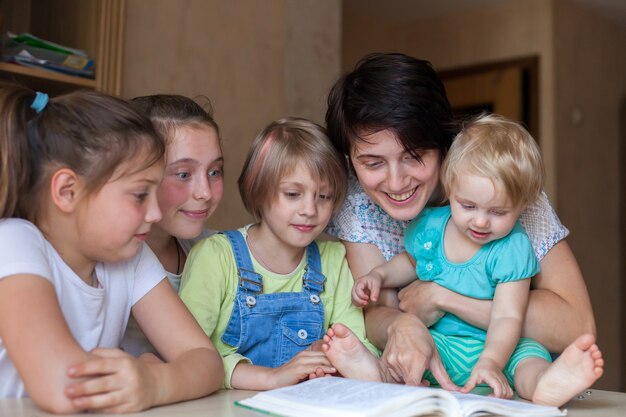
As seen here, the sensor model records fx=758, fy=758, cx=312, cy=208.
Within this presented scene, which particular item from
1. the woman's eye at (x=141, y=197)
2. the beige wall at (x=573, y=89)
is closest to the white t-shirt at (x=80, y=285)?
the woman's eye at (x=141, y=197)

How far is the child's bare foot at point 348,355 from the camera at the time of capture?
1.35 metres

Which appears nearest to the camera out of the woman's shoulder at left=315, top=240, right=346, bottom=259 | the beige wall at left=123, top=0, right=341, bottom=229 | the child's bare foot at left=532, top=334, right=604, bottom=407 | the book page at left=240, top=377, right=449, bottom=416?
the book page at left=240, top=377, right=449, bottom=416

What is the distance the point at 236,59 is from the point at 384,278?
1.81m

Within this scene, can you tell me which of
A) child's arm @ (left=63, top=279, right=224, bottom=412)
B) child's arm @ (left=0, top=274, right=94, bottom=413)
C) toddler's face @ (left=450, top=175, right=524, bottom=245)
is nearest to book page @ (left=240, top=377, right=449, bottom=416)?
child's arm @ (left=63, top=279, right=224, bottom=412)

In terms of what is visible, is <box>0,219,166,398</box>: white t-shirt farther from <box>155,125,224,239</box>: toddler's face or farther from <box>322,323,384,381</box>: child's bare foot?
<box>322,323,384,381</box>: child's bare foot

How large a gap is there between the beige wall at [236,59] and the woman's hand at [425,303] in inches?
58.8

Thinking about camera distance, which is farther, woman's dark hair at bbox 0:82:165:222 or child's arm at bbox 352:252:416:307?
child's arm at bbox 352:252:416:307

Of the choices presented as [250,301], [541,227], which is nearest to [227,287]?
[250,301]

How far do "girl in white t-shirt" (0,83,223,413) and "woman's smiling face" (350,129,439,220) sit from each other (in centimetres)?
50

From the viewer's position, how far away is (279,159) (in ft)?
5.55

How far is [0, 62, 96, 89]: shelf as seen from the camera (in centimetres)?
246

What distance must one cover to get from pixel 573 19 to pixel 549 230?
3.69 m

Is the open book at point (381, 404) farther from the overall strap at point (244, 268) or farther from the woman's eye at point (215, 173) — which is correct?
the woman's eye at point (215, 173)

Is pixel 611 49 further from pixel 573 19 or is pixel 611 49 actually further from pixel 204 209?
pixel 204 209
